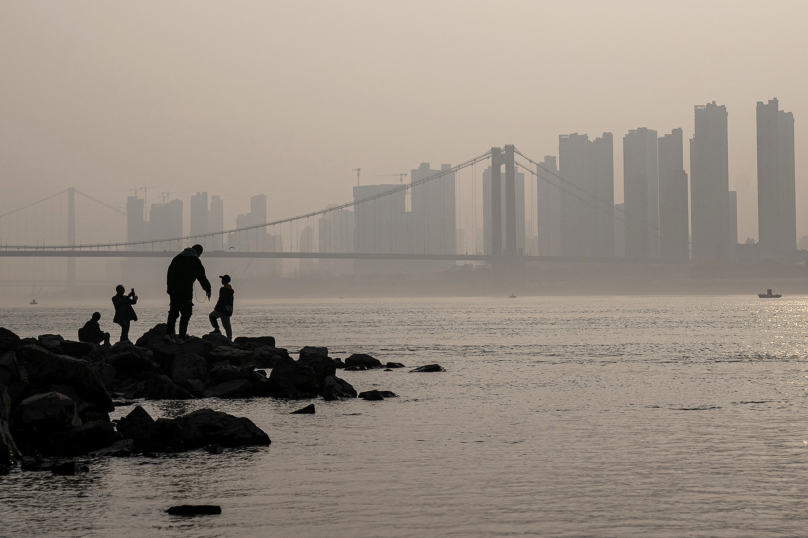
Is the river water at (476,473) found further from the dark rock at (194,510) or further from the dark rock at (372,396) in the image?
the dark rock at (372,396)

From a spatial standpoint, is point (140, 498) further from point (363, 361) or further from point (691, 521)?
point (363, 361)

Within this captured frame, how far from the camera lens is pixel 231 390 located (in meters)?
14.6

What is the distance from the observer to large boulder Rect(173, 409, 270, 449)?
9.66 m

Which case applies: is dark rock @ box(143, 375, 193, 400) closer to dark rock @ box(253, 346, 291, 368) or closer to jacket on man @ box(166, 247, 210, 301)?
jacket on man @ box(166, 247, 210, 301)

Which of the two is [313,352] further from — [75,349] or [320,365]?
[75,349]

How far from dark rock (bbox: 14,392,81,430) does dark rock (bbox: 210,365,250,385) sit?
5.40 metres

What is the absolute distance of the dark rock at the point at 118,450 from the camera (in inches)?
365

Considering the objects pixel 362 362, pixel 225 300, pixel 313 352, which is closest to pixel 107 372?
pixel 225 300

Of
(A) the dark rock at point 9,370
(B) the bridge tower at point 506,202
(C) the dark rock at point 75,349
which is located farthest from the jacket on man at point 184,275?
(B) the bridge tower at point 506,202

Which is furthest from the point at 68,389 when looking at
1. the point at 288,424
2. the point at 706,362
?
the point at 706,362

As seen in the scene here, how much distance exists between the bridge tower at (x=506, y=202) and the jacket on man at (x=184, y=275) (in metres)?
87.2

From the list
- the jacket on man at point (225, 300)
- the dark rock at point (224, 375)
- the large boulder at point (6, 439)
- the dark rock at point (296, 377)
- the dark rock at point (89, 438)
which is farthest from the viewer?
the jacket on man at point (225, 300)

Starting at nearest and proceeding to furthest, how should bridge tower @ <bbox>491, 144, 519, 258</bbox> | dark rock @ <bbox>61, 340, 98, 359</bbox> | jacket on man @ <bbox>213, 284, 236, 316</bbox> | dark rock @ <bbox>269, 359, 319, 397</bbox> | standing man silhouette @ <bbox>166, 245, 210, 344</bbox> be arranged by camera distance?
1. standing man silhouette @ <bbox>166, 245, 210, 344</bbox>
2. dark rock @ <bbox>269, 359, 319, 397</bbox>
3. dark rock @ <bbox>61, 340, 98, 359</bbox>
4. jacket on man @ <bbox>213, 284, 236, 316</bbox>
5. bridge tower @ <bbox>491, 144, 519, 258</bbox>

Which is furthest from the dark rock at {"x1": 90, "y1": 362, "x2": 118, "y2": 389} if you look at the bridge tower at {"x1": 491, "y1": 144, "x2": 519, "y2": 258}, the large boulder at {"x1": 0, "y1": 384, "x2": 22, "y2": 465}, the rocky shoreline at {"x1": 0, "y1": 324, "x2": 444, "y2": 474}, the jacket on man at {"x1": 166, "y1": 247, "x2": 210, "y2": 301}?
the bridge tower at {"x1": 491, "y1": 144, "x2": 519, "y2": 258}
